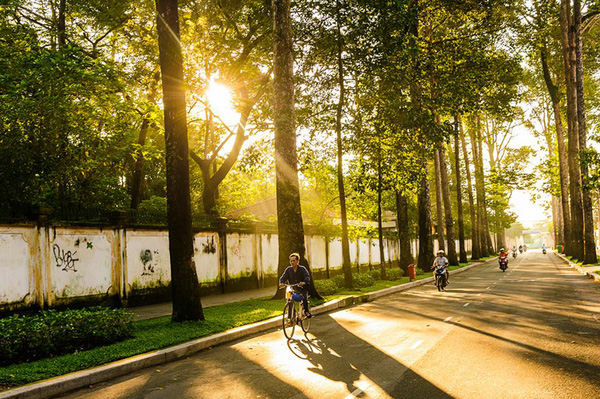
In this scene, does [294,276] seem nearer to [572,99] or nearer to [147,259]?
[147,259]

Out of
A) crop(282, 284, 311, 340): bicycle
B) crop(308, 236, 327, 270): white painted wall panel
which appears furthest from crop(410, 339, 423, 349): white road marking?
crop(308, 236, 327, 270): white painted wall panel

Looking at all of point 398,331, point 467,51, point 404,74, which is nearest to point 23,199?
point 398,331

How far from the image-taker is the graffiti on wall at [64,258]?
12789 millimetres

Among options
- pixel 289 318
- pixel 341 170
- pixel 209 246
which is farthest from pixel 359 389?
pixel 341 170

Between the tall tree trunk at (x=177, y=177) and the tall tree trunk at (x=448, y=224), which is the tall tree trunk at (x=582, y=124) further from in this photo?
the tall tree trunk at (x=177, y=177)

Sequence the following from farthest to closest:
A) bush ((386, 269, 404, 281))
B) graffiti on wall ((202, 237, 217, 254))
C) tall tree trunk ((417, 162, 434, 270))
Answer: tall tree trunk ((417, 162, 434, 270))
bush ((386, 269, 404, 281))
graffiti on wall ((202, 237, 217, 254))

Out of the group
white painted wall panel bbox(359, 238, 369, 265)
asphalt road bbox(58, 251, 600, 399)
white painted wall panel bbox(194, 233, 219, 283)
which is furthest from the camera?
white painted wall panel bbox(359, 238, 369, 265)

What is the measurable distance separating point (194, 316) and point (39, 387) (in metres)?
5.01

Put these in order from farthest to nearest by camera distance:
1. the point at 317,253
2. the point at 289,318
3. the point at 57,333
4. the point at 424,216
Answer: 1. the point at 424,216
2. the point at 317,253
3. the point at 289,318
4. the point at 57,333

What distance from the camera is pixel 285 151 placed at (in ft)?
53.5

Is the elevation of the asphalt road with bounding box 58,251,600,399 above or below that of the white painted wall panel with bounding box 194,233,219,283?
below

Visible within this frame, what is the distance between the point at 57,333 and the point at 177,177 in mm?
4351

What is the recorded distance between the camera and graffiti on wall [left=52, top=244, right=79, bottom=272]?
12.8m

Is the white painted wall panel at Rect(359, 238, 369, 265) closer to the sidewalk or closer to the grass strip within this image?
the sidewalk
